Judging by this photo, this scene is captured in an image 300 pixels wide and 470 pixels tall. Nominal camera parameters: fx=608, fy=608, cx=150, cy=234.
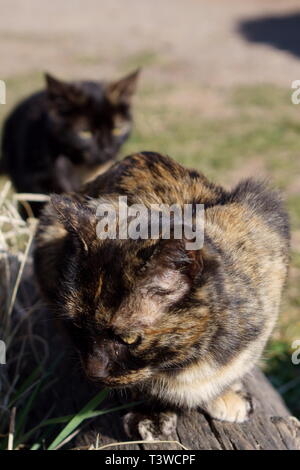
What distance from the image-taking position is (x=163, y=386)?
2.30m

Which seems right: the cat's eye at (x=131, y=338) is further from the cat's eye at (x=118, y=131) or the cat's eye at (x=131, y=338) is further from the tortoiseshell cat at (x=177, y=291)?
the cat's eye at (x=118, y=131)

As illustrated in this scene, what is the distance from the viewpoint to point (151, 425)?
2.41 metres

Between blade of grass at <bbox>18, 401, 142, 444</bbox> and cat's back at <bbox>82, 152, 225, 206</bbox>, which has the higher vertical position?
cat's back at <bbox>82, 152, 225, 206</bbox>

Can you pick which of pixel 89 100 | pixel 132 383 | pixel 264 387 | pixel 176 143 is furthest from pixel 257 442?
pixel 176 143

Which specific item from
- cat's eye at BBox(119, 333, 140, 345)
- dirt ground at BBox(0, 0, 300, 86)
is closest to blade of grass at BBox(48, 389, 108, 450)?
cat's eye at BBox(119, 333, 140, 345)

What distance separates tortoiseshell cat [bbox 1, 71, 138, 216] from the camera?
4.90 m

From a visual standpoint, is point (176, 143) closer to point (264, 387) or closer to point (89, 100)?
point (89, 100)

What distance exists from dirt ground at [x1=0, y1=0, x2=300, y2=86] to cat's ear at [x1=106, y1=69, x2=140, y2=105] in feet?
18.9

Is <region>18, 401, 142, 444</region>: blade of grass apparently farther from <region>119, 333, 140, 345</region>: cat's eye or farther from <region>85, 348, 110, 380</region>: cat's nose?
<region>119, 333, 140, 345</region>: cat's eye

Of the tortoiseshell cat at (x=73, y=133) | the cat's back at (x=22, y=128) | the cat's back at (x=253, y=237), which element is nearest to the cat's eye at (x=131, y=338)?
the cat's back at (x=253, y=237)

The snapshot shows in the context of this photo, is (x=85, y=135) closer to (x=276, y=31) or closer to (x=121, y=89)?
(x=121, y=89)

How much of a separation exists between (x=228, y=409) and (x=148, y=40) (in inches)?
475

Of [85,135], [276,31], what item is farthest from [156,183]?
[276,31]

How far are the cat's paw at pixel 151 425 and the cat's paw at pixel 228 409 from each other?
0.52ft
